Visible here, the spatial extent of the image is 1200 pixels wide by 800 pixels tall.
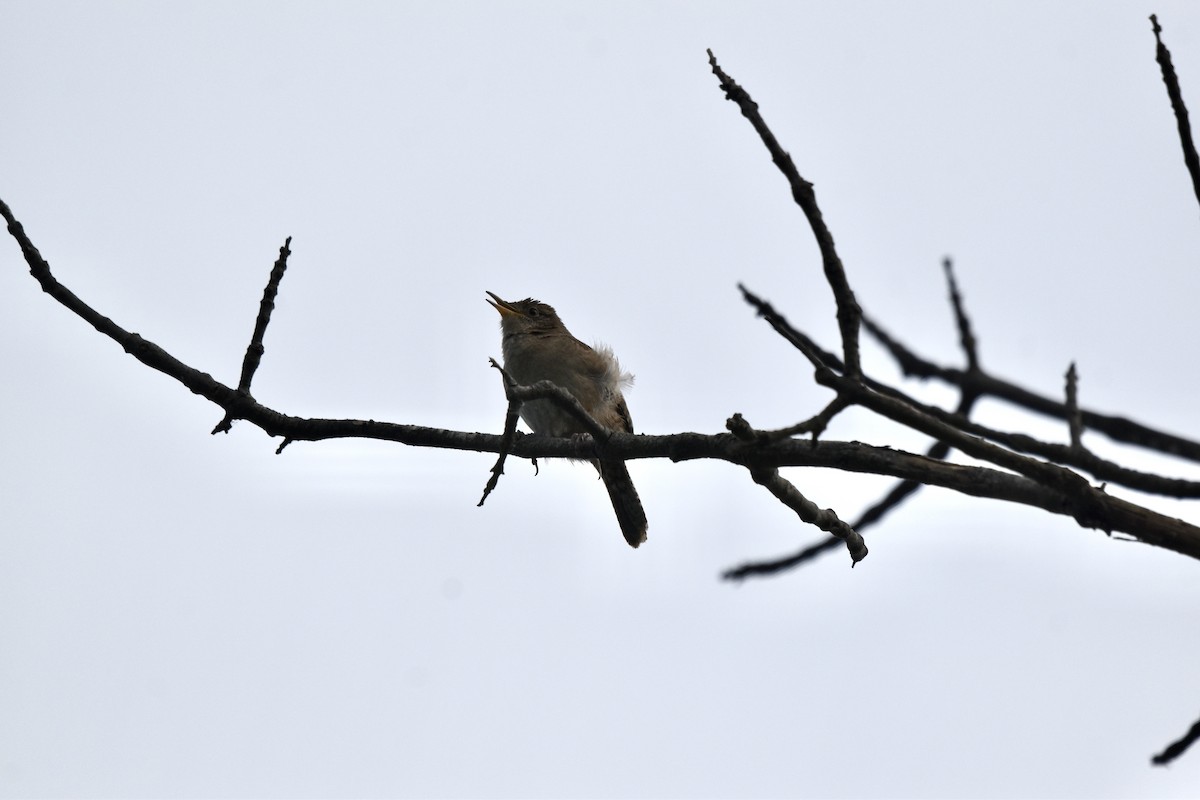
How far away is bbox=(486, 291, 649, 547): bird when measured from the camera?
8.47 metres

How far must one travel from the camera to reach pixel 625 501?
9.13m

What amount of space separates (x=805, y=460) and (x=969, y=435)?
772mm

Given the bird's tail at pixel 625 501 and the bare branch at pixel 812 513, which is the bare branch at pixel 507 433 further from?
the bird's tail at pixel 625 501

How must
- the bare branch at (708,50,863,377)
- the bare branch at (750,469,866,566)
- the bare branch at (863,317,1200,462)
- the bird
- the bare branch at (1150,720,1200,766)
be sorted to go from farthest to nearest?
the bird
the bare branch at (750,469,866,566)
the bare branch at (708,50,863,377)
the bare branch at (1150,720,1200,766)
the bare branch at (863,317,1200,462)

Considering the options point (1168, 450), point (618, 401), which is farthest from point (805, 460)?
point (618, 401)

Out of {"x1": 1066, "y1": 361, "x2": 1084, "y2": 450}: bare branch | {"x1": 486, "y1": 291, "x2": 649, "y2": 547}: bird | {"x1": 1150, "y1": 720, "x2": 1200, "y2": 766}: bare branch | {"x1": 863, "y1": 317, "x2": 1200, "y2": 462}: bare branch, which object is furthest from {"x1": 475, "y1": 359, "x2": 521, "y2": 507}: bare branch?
{"x1": 486, "y1": 291, "x2": 649, "y2": 547}: bird

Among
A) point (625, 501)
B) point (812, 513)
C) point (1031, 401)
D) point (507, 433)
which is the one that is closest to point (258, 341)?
point (507, 433)

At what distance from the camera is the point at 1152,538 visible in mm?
3107

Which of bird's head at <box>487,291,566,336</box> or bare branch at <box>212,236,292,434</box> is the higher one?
bird's head at <box>487,291,566,336</box>

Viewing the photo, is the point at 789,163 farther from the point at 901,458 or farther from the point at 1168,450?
the point at 1168,450

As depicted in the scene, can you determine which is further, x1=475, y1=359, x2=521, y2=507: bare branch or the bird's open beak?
the bird's open beak

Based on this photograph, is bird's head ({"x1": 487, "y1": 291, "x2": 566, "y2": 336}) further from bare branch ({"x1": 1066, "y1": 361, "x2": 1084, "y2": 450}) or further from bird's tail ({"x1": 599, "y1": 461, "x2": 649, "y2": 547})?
bare branch ({"x1": 1066, "y1": 361, "x2": 1084, "y2": 450})

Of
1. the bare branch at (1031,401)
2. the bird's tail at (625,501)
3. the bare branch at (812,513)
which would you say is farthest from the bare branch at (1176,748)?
the bird's tail at (625,501)

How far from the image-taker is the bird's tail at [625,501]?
899 centimetres
